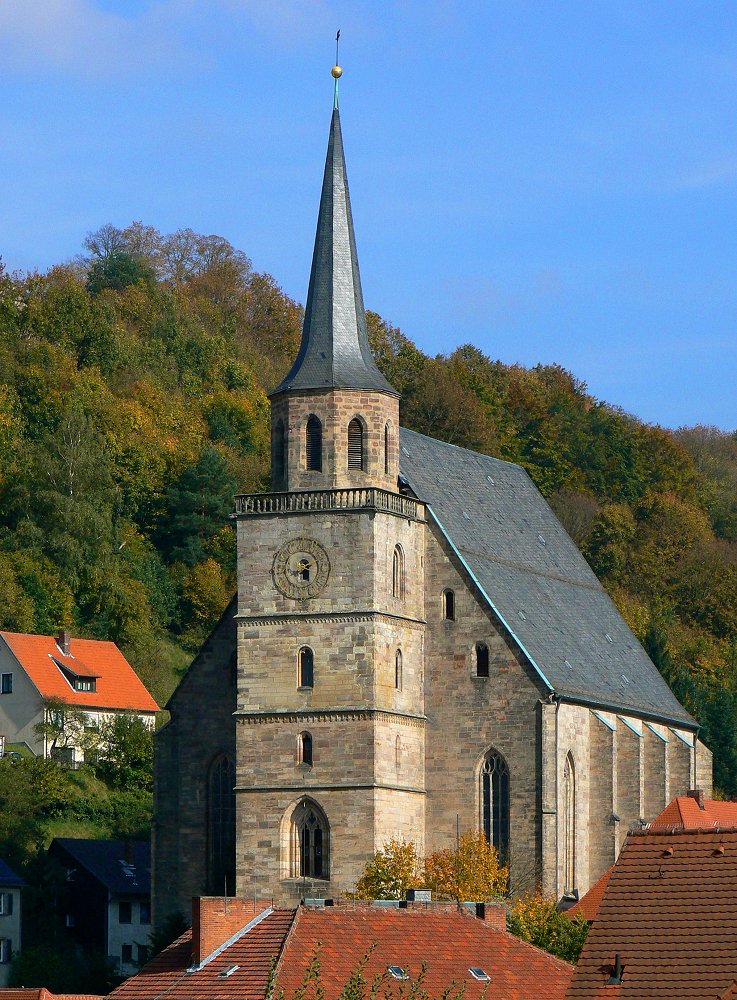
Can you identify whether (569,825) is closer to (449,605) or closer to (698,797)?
(698,797)

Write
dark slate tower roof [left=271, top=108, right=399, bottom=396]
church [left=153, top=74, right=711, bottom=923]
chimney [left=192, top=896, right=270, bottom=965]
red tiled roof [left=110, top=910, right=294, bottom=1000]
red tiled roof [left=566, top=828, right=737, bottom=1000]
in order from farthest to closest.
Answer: dark slate tower roof [left=271, top=108, right=399, bottom=396]
church [left=153, top=74, right=711, bottom=923]
chimney [left=192, top=896, right=270, bottom=965]
red tiled roof [left=110, top=910, right=294, bottom=1000]
red tiled roof [left=566, top=828, right=737, bottom=1000]

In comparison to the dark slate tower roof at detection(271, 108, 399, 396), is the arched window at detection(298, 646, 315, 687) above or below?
below

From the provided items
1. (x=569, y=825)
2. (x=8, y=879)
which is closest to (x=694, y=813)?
(x=569, y=825)

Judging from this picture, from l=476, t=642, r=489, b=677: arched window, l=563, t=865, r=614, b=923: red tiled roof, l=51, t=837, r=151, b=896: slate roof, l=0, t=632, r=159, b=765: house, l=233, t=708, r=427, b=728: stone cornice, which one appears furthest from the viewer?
l=0, t=632, r=159, b=765: house

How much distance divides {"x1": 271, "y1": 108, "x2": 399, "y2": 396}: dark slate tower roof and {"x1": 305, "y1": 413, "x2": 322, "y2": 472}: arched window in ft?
2.87

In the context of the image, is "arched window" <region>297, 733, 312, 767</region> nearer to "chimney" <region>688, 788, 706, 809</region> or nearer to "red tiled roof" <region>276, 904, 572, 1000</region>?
"chimney" <region>688, 788, 706, 809</region>

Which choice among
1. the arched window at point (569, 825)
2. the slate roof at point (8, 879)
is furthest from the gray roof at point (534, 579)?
the slate roof at point (8, 879)

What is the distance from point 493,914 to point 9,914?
2973 cm

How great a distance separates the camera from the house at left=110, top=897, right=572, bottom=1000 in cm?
3684

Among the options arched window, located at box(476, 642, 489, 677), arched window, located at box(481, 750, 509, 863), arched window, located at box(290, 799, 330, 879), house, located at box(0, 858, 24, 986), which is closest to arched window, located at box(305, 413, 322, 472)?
arched window, located at box(476, 642, 489, 677)

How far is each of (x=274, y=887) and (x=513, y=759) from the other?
6.44 m

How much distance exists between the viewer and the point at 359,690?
57.8 metres

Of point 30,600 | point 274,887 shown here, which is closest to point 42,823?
point 30,600

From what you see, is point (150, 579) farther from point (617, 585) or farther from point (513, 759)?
point (513, 759)
